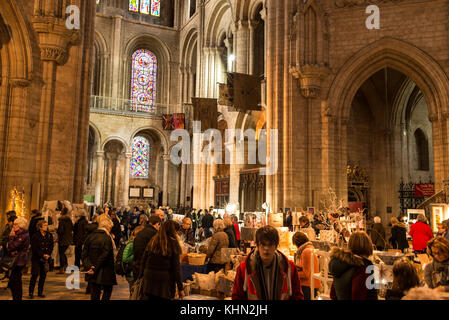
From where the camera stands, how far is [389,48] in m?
15.2

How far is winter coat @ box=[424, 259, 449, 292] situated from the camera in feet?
12.9

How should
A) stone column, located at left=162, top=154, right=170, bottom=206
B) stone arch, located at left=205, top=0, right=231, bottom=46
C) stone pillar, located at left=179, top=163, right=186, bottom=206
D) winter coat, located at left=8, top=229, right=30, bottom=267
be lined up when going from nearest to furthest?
winter coat, located at left=8, top=229, right=30, bottom=267 → stone arch, located at left=205, top=0, right=231, bottom=46 → stone column, located at left=162, top=154, right=170, bottom=206 → stone pillar, located at left=179, top=163, right=186, bottom=206

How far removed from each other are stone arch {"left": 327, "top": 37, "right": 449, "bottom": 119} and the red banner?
4.04m

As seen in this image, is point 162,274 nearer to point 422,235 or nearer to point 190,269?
point 190,269

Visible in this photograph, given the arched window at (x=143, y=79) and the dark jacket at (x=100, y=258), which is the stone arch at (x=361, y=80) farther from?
the arched window at (x=143, y=79)

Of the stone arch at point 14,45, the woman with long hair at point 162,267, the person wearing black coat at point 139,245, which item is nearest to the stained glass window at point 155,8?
the stone arch at point 14,45

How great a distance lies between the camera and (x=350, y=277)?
10.2 feet

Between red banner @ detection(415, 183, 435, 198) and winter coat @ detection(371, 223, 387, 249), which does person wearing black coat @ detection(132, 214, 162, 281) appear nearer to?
winter coat @ detection(371, 223, 387, 249)

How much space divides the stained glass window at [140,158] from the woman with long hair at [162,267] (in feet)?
87.5

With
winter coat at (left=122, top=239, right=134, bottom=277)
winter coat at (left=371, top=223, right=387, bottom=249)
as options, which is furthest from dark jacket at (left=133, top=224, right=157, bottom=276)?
winter coat at (left=371, top=223, right=387, bottom=249)

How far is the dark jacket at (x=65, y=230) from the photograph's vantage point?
840 cm

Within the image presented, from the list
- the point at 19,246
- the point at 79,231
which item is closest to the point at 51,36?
the point at 79,231

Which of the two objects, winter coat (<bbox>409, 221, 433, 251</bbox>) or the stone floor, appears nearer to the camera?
the stone floor

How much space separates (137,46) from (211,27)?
7.86 m
